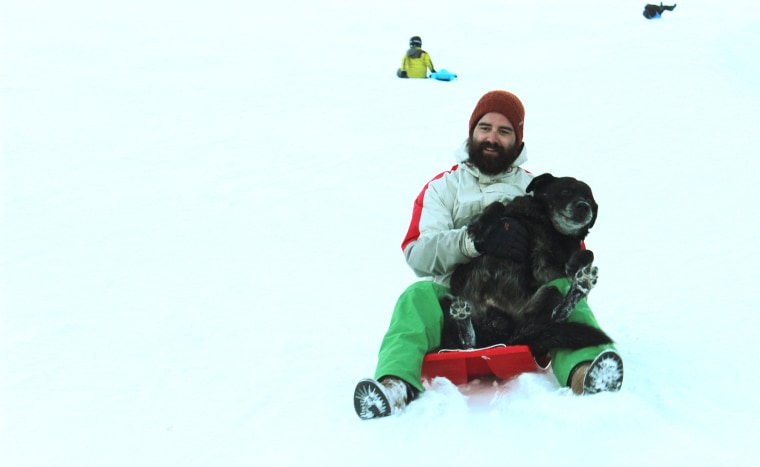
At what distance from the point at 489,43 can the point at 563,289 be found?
11.6m

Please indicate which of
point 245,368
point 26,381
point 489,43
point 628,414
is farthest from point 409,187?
point 489,43

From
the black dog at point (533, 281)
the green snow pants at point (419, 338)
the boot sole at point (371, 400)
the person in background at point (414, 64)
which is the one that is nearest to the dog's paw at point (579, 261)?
the black dog at point (533, 281)

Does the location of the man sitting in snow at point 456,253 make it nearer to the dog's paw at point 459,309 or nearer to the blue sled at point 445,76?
the dog's paw at point 459,309

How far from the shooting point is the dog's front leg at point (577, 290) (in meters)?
2.41

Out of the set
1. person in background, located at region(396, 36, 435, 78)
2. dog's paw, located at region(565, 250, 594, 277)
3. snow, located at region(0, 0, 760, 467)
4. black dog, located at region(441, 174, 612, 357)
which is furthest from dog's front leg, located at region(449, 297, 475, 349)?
person in background, located at region(396, 36, 435, 78)

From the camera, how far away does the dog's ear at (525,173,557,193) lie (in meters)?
2.82

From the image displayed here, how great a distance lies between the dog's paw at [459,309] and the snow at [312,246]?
24cm

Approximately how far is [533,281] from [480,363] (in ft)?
1.53

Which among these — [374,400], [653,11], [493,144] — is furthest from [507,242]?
[653,11]

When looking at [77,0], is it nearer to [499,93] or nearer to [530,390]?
[499,93]

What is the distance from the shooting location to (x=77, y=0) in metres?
14.7

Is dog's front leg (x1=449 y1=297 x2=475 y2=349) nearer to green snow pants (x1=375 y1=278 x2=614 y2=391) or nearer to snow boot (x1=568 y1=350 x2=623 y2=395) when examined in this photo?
green snow pants (x1=375 y1=278 x2=614 y2=391)

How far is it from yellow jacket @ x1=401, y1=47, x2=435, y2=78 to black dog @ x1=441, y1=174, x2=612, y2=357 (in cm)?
792

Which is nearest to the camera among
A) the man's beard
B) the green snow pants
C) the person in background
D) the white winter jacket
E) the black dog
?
the green snow pants
